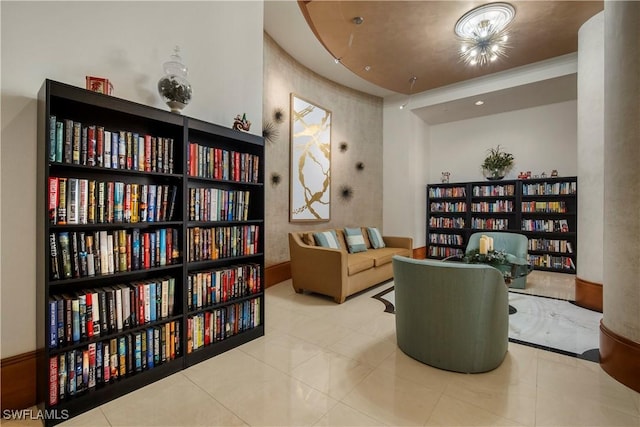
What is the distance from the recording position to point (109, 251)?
1758mm

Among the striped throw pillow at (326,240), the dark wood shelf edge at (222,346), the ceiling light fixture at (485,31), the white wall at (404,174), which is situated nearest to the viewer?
the dark wood shelf edge at (222,346)

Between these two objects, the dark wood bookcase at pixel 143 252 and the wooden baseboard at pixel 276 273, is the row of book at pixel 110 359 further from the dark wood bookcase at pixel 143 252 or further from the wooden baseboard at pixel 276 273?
the wooden baseboard at pixel 276 273

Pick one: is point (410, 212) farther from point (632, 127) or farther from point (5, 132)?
point (5, 132)

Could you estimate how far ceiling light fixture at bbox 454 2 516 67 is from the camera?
11.2 ft

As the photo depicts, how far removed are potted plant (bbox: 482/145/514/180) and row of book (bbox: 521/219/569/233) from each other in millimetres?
1072

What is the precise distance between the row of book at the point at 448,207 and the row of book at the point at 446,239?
22.8 inches

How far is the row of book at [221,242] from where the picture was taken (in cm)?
219

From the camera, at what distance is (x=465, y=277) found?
1896mm

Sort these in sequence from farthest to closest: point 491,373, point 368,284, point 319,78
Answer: point 319,78 → point 368,284 → point 491,373

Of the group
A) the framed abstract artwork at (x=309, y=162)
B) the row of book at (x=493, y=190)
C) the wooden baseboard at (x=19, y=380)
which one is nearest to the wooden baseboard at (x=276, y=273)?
the framed abstract artwork at (x=309, y=162)

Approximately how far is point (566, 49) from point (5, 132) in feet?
21.2

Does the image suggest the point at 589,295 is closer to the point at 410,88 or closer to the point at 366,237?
the point at 366,237

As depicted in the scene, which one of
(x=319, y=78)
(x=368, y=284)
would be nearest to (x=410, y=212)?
(x=368, y=284)

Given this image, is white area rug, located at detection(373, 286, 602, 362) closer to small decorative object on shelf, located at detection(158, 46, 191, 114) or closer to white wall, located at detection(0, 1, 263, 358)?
small decorative object on shelf, located at detection(158, 46, 191, 114)
